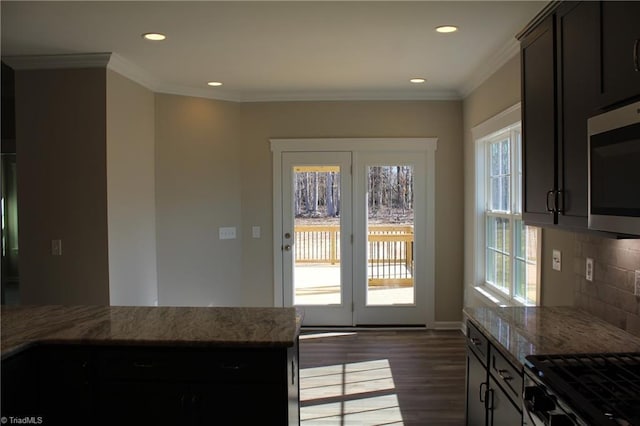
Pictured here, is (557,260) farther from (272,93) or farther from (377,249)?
(272,93)

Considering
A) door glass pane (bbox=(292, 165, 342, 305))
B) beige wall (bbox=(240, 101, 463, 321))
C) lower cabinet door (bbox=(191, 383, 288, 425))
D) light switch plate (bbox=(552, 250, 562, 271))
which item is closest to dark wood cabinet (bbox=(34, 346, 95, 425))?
lower cabinet door (bbox=(191, 383, 288, 425))

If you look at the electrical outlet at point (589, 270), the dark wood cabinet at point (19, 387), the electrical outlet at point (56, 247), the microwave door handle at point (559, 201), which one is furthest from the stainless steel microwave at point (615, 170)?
the electrical outlet at point (56, 247)

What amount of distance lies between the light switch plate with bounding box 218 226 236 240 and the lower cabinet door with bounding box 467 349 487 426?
320 cm

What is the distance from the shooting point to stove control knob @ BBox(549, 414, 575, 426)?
150cm

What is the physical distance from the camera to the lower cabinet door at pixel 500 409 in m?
1.96

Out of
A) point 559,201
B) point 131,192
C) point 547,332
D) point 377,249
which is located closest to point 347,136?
point 377,249

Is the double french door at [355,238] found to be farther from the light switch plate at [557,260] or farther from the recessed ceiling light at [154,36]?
the light switch plate at [557,260]

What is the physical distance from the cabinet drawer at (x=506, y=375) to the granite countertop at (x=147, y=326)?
92cm

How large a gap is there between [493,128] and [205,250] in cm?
309

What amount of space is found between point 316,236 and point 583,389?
3.93m

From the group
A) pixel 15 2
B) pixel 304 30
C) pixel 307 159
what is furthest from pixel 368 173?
pixel 15 2

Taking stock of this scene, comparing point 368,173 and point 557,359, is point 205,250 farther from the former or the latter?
point 557,359

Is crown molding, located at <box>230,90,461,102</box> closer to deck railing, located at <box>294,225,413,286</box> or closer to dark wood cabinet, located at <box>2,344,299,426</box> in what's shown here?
deck railing, located at <box>294,225,413,286</box>

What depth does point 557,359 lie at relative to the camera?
1.87m
